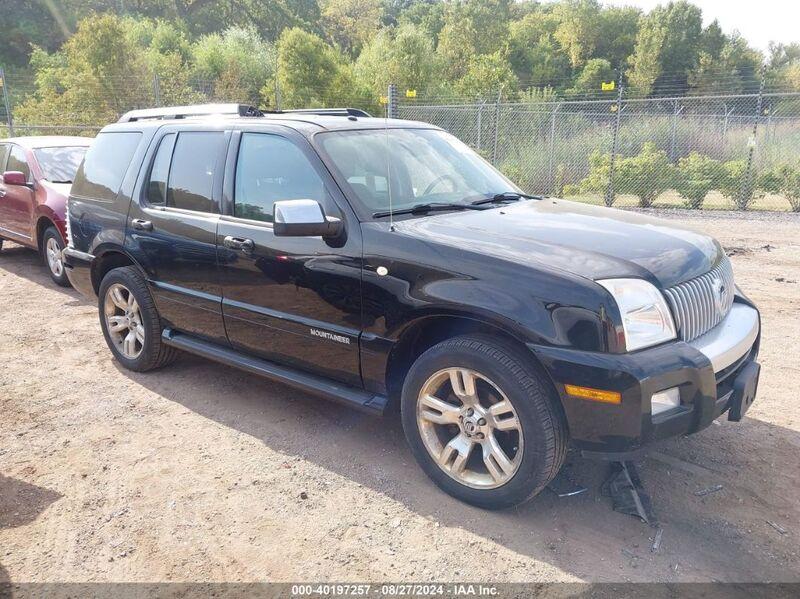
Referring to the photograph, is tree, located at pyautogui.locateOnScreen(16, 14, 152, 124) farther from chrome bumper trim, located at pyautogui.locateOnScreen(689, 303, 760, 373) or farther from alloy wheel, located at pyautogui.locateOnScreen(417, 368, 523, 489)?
chrome bumper trim, located at pyautogui.locateOnScreen(689, 303, 760, 373)

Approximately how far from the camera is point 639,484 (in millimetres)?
3318

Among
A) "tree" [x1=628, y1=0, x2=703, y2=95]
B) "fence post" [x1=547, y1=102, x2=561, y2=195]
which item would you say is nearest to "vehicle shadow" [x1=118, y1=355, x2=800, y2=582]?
"fence post" [x1=547, y1=102, x2=561, y2=195]

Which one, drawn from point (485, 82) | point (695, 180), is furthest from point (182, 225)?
point (485, 82)

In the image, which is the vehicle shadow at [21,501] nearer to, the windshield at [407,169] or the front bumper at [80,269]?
the front bumper at [80,269]

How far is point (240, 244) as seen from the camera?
3889 millimetres

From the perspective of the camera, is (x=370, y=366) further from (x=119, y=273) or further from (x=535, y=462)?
(x=119, y=273)

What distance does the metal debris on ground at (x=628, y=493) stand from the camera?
3086 mm

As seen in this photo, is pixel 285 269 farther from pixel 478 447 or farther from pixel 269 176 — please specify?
pixel 478 447

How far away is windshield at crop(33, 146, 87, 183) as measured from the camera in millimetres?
8195

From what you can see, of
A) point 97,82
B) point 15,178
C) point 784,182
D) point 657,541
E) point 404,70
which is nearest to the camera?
point 657,541

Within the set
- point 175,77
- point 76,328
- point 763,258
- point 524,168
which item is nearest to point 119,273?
point 76,328

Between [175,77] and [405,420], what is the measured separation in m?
20.9

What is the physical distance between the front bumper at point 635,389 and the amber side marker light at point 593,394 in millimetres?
18

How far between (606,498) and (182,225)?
3.06m
